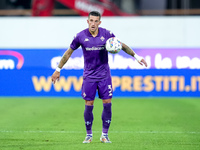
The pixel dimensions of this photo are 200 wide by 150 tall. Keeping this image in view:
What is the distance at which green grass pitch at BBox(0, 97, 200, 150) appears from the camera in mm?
8547

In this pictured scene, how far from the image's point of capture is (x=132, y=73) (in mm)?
17625

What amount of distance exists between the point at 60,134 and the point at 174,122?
9.83 feet

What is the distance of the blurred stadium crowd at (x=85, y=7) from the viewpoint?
2077 cm

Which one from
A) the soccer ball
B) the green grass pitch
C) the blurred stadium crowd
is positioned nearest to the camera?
the soccer ball

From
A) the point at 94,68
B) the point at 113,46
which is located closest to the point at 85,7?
the point at 94,68

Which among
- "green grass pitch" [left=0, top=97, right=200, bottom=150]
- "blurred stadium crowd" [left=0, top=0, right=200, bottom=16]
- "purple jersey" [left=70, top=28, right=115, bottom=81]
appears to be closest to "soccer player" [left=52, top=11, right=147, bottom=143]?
"purple jersey" [left=70, top=28, right=115, bottom=81]

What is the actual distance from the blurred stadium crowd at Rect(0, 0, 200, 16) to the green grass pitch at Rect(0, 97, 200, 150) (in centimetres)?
498

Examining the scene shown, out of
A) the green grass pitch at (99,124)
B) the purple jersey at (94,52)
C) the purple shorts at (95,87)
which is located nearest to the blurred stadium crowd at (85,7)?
the green grass pitch at (99,124)

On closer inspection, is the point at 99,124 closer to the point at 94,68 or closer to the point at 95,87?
the point at 95,87

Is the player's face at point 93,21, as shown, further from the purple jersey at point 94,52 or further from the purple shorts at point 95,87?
the purple shorts at point 95,87

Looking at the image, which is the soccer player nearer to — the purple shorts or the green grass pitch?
the purple shorts

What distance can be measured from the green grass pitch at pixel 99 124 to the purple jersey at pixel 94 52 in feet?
3.66

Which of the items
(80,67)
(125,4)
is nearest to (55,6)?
(125,4)

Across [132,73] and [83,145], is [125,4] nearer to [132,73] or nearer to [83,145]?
[132,73]
